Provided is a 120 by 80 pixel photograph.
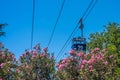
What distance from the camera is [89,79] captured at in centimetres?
1341

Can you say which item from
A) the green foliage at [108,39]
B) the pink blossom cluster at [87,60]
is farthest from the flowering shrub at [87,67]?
the green foliage at [108,39]

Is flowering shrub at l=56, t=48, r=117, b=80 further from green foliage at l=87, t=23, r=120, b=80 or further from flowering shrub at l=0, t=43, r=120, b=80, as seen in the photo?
green foliage at l=87, t=23, r=120, b=80

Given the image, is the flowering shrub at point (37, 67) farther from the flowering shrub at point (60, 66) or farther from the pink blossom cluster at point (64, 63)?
the pink blossom cluster at point (64, 63)

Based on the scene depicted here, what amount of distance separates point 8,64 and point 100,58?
5096 millimetres

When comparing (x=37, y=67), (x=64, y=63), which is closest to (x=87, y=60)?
(x=64, y=63)

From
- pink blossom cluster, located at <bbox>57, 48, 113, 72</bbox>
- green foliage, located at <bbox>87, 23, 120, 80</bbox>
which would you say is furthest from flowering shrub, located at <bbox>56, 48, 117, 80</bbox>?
green foliage, located at <bbox>87, 23, 120, 80</bbox>

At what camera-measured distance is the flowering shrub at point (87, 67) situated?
13516 mm

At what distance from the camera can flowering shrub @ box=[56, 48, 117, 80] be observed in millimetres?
13516

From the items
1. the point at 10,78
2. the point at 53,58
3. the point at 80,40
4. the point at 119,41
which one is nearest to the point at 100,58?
the point at 53,58

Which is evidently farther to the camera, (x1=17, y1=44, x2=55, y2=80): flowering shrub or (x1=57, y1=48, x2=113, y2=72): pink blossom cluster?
(x1=17, y1=44, x2=55, y2=80): flowering shrub

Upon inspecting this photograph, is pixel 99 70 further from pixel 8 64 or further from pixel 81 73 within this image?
pixel 8 64

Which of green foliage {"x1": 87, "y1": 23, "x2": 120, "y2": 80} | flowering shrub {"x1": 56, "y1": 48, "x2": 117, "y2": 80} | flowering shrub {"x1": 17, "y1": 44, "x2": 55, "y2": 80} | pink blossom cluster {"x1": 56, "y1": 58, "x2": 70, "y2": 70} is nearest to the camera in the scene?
flowering shrub {"x1": 56, "y1": 48, "x2": 117, "y2": 80}

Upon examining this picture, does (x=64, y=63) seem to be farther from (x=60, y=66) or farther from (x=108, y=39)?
(x=108, y=39)

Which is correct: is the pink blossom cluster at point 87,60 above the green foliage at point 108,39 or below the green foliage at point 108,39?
below
